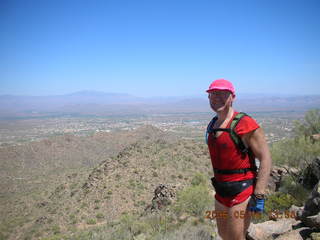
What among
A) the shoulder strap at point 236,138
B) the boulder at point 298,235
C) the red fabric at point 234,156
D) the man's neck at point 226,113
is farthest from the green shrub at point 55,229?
the shoulder strap at point 236,138

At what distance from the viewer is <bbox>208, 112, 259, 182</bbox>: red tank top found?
2.93 m

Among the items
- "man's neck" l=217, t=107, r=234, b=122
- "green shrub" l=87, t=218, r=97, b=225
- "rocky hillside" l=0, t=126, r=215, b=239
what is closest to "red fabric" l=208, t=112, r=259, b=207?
"man's neck" l=217, t=107, r=234, b=122

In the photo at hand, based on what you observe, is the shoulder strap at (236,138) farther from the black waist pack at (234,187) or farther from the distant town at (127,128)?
the distant town at (127,128)

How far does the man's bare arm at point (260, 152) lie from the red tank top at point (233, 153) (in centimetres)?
8

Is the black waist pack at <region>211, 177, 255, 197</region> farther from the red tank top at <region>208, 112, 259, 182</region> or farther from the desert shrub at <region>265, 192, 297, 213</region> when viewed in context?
the desert shrub at <region>265, 192, 297, 213</region>

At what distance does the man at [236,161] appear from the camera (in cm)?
295

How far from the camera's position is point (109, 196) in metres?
21.0

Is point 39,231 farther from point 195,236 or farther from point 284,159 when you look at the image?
point 284,159

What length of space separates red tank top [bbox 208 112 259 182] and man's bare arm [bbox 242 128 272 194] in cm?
8

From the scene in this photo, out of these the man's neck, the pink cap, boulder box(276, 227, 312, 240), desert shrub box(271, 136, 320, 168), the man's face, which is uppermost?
the pink cap

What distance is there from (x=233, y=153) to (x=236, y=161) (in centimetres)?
10

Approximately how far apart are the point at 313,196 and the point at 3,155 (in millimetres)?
51136

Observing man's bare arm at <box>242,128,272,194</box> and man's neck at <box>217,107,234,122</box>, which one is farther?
man's neck at <box>217,107,234,122</box>

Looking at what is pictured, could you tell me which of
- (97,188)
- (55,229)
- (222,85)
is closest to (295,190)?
(222,85)
